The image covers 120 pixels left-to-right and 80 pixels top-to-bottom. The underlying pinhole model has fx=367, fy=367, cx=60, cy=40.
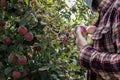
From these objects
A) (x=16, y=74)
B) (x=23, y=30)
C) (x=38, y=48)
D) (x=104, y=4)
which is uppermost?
(x=104, y=4)

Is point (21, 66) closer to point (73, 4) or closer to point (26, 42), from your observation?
point (26, 42)

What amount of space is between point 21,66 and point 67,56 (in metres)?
0.57

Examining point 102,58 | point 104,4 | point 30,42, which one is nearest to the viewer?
point 102,58

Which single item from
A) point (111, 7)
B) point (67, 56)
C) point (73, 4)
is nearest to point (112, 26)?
point (111, 7)

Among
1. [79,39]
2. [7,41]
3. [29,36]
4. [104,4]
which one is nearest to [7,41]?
[7,41]

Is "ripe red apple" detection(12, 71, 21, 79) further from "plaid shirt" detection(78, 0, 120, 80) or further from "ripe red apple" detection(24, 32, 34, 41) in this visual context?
"plaid shirt" detection(78, 0, 120, 80)

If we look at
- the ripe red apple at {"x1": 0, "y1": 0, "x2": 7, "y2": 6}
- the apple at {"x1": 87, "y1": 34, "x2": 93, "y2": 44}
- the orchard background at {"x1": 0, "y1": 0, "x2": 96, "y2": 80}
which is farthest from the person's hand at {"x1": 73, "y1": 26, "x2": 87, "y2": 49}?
the ripe red apple at {"x1": 0, "y1": 0, "x2": 7, "y2": 6}

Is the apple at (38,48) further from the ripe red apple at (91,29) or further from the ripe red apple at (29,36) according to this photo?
the ripe red apple at (91,29)

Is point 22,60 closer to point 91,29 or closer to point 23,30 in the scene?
point 23,30

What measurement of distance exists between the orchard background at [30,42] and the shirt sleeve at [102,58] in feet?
1.64

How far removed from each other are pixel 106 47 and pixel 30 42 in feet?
2.18

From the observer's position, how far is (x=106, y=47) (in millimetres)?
1308

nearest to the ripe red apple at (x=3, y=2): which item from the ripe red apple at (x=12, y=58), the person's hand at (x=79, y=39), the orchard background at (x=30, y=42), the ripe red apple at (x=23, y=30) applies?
the orchard background at (x=30, y=42)

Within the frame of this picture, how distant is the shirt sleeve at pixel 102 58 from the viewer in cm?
124
